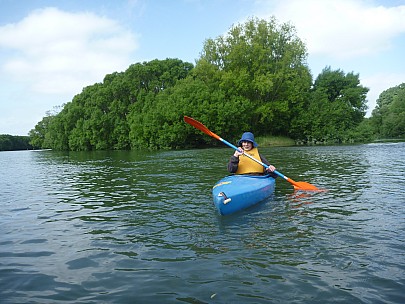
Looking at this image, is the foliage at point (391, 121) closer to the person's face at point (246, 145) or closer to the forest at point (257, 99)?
the forest at point (257, 99)

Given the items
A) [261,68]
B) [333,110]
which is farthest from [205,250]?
[333,110]

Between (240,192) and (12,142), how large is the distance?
341ft

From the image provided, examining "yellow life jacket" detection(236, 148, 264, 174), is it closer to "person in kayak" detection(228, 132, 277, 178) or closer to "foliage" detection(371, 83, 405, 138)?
"person in kayak" detection(228, 132, 277, 178)

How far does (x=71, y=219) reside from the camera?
6.54 meters

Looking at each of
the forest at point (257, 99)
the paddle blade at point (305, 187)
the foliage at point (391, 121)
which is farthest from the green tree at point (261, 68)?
the paddle blade at point (305, 187)

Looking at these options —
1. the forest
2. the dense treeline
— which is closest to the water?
the forest

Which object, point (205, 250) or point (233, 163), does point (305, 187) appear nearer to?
point (233, 163)

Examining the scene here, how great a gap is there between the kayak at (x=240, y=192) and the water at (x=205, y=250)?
0.21 meters

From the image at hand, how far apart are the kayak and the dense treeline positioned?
99514 mm

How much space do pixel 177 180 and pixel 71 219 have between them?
16.9 feet

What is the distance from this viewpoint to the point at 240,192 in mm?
6555

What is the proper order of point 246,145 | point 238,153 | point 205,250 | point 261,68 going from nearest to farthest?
point 205,250 → point 238,153 → point 246,145 → point 261,68

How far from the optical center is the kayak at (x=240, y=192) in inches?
242

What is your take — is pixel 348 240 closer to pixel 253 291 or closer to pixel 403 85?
pixel 253 291
